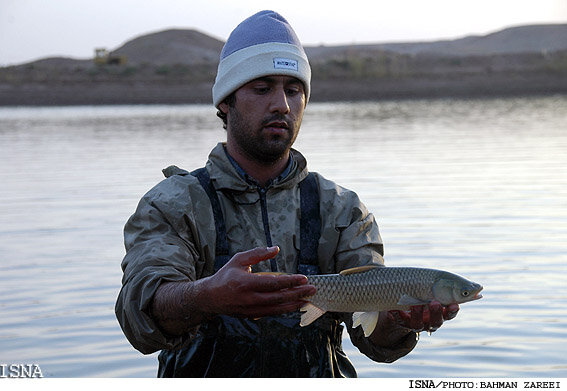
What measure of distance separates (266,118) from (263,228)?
47 centimetres

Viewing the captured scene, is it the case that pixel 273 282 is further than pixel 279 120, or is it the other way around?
pixel 279 120

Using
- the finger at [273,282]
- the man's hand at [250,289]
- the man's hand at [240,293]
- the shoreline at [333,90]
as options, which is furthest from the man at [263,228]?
the shoreline at [333,90]

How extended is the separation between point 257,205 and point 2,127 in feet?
118

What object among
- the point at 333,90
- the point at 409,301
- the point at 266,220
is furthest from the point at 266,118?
the point at 333,90

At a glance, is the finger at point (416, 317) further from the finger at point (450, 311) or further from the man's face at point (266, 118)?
the man's face at point (266, 118)

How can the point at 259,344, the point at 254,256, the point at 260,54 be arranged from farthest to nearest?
the point at 260,54
the point at 259,344
the point at 254,256

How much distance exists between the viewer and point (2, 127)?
128ft

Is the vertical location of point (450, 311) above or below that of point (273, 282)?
below

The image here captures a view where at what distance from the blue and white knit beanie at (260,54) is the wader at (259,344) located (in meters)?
0.49

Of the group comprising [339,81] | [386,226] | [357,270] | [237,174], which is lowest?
[339,81]

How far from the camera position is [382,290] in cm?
414

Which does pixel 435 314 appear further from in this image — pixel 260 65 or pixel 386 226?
pixel 386 226

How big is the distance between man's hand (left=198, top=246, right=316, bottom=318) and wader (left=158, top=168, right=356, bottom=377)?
817 millimetres
